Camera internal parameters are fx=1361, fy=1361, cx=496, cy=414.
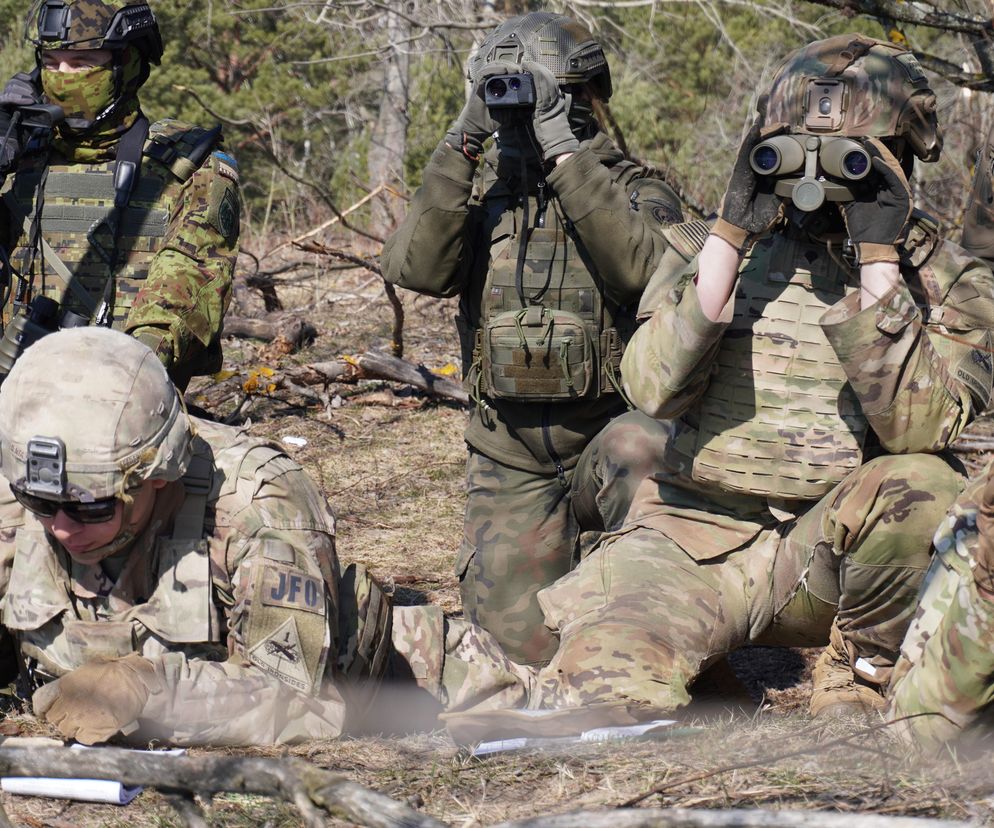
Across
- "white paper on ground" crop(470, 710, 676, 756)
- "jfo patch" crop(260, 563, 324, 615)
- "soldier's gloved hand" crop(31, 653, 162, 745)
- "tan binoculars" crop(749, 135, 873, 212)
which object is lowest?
"white paper on ground" crop(470, 710, 676, 756)

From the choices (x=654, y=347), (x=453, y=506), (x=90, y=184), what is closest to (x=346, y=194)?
(x=453, y=506)

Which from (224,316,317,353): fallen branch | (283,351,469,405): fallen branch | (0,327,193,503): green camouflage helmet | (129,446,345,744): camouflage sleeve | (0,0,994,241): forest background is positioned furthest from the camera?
(0,0,994,241): forest background

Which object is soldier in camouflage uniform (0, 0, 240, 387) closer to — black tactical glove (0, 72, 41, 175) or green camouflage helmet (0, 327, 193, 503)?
black tactical glove (0, 72, 41, 175)

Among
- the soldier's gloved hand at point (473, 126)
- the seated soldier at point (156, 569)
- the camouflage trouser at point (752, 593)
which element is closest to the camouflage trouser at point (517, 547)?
the camouflage trouser at point (752, 593)

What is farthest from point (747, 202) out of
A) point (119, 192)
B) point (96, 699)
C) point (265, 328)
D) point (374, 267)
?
point (265, 328)

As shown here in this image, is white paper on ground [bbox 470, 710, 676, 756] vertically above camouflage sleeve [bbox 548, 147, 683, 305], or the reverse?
camouflage sleeve [bbox 548, 147, 683, 305]

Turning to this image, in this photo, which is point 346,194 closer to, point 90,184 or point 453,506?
point 453,506

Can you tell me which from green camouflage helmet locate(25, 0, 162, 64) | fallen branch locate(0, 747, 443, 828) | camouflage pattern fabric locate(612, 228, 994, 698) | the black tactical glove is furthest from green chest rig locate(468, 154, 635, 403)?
fallen branch locate(0, 747, 443, 828)

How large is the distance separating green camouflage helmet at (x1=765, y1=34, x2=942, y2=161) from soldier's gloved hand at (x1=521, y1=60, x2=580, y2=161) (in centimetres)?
94

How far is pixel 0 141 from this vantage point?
444cm

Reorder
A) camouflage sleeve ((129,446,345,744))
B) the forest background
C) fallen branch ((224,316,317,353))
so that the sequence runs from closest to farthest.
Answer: camouflage sleeve ((129,446,345,744)) < fallen branch ((224,316,317,353)) < the forest background

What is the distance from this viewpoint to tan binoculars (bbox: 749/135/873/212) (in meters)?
3.37

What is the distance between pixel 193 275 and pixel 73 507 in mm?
1681

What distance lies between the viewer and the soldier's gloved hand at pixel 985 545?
264 centimetres
